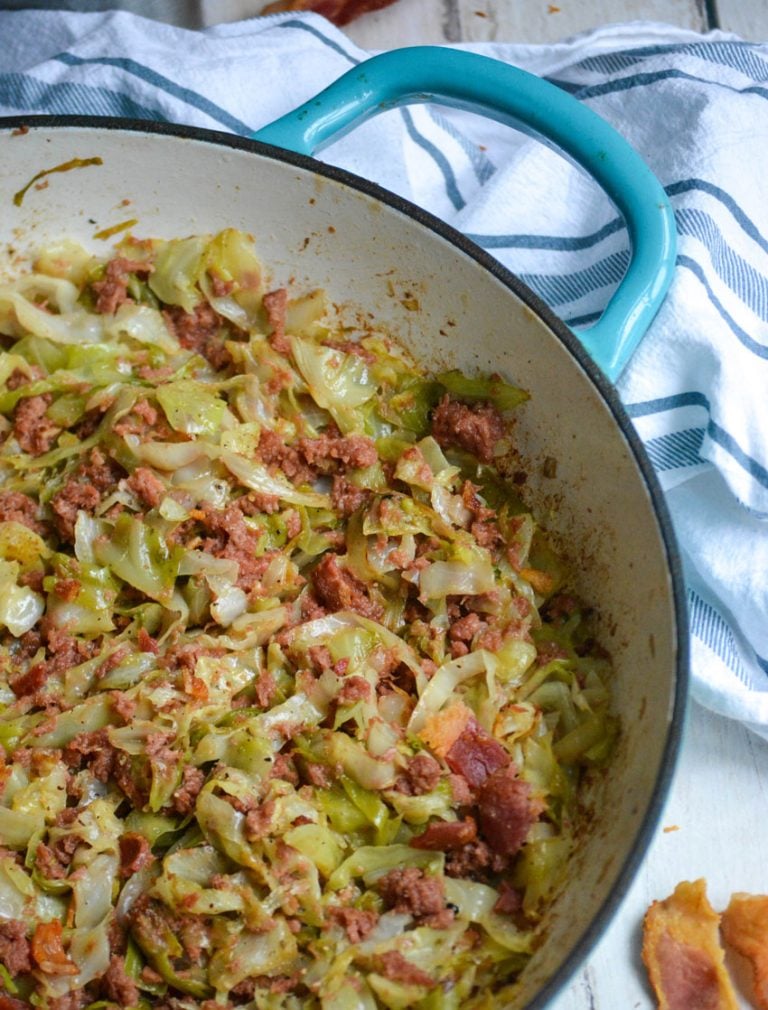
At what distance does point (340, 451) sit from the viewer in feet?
9.14

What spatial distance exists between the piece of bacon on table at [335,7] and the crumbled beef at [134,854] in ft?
8.73

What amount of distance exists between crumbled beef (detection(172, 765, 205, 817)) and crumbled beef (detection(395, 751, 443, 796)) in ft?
1.35

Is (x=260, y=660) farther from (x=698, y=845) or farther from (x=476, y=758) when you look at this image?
(x=698, y=845)

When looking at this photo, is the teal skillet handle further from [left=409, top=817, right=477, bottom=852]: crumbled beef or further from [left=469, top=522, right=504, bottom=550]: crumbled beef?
[left=409, top=817, right=477, bottom=852]: crumbled beef

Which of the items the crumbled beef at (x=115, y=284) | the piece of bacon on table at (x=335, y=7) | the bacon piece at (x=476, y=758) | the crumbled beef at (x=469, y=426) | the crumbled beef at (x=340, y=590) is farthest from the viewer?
the piece of bacon on table at (x=335, y=7)

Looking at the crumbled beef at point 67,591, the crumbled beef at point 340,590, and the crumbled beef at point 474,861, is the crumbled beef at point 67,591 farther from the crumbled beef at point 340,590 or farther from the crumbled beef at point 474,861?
the crumbled beef at point 474,861

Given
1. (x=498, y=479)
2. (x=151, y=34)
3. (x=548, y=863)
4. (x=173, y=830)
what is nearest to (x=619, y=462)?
(x=498, y=479)

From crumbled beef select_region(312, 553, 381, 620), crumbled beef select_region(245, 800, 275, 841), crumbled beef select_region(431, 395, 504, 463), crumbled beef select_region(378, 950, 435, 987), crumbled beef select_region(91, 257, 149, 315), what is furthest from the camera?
crumbled beef select_region(91, 257, 149, 315)

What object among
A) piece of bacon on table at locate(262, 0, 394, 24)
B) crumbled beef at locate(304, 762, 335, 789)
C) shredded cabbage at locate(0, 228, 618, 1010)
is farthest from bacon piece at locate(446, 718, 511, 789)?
piece of bacon on table at locate(262, 0, 394, 24)

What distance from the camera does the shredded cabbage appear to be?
2.25 m

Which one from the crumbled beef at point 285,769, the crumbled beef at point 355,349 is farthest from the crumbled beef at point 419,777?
the crumbled beef at point 355,349

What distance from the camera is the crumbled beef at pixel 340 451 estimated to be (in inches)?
109

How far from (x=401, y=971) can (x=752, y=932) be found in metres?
0.92

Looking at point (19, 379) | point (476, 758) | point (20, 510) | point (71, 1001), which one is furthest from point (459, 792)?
point (19, 379)
